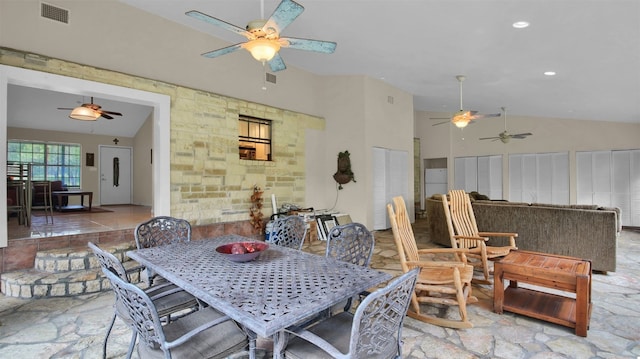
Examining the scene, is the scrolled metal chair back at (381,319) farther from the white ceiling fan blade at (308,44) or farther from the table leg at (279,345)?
the white ceiling fan blade at (308,44)

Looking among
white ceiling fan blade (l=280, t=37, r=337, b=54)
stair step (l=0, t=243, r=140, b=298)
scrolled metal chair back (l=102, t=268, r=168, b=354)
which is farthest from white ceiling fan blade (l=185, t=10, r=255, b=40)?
stair step (l=0, t=243, r=140, b=298)

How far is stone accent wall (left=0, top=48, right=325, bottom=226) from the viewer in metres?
4.59

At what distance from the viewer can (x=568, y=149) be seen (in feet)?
28.3

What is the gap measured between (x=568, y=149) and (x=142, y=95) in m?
9.85

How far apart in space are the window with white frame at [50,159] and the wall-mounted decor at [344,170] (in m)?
7.48

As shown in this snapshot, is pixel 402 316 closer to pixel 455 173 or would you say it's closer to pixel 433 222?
pixel 433 222

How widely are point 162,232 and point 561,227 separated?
493cm

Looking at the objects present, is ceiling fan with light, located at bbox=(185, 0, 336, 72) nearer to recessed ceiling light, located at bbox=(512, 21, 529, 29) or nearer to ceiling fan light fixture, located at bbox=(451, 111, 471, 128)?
recessed ceiling light, located at bbox=(512, 21, 529, 29)

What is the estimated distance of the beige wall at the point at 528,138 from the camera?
8117 millimetres

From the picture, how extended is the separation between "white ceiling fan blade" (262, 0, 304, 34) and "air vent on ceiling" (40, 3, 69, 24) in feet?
9.71

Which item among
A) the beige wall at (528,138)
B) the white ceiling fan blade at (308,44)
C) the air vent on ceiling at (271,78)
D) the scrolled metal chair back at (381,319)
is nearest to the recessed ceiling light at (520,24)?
the white ceiling fan blade at (308,44)

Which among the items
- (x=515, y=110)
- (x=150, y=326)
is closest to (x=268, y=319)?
(x=150, y=326)

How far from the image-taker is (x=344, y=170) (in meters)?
6.74

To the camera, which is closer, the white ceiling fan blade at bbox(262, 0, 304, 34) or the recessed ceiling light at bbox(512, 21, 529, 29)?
the white ceiling fan blade at bbox(262, 0, 304, 34)
